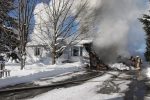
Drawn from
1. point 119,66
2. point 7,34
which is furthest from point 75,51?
point 7,34

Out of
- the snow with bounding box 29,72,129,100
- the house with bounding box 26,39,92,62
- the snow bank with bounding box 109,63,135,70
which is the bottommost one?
the snow with bounding box 29,72,129,100

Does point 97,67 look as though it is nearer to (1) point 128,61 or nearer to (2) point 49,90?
(1) point 128,61

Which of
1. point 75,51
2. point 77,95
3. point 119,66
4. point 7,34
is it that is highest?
point 7,34

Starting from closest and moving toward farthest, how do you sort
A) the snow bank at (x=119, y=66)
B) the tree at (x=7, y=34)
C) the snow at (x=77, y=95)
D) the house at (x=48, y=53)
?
the snow at (x=77, y=95), the snow bank at (x=119, y=66), the tree at (x=7, y=34), the house at (x=48, y=53)

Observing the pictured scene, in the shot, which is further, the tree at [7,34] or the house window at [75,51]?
the house window at [75,51]

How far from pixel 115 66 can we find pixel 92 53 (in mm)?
2527

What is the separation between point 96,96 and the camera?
11375 mm

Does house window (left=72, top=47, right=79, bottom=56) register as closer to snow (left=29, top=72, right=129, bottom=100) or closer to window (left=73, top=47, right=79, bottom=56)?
window (left=73, top=47, right=79, bottom=56)

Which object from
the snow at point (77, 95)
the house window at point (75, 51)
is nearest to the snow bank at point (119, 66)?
the snow at point (77, 95)

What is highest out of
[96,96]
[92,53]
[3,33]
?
[3,33]

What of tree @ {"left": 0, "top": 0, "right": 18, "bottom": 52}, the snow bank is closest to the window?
tree @ {"left": 0, "top": 0, "right": 18, "bottom": 52}

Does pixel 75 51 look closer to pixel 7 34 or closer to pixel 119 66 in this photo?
pixel 119 66

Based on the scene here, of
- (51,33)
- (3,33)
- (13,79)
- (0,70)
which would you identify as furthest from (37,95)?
(51,33)

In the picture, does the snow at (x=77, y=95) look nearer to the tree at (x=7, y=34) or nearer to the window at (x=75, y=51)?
Answer: the tree at (x=7, y=34)
